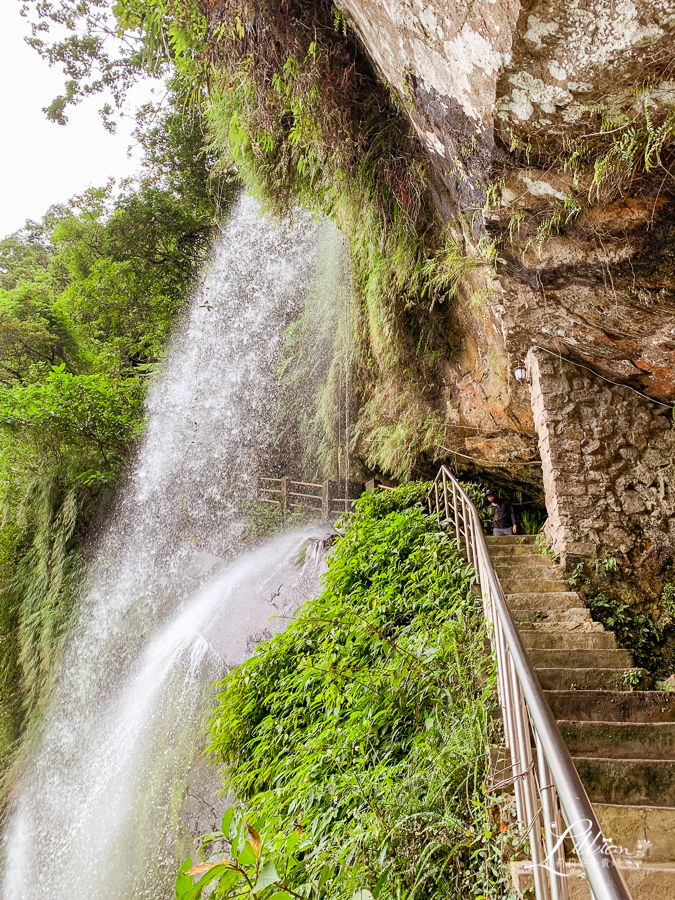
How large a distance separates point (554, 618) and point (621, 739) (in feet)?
4.35

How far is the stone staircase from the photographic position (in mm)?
1840

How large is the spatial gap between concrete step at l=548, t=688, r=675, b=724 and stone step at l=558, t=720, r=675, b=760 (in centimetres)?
27

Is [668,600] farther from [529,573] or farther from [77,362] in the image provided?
[77,362]

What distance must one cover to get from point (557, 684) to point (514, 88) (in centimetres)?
332

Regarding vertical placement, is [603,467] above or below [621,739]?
above

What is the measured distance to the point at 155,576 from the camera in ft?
31.5

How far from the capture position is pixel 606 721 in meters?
2.67

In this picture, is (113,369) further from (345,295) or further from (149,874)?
(149,874)

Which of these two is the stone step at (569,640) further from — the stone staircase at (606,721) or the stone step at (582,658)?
the stone step at (582,658)

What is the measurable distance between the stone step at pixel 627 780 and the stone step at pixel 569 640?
4.25 ft

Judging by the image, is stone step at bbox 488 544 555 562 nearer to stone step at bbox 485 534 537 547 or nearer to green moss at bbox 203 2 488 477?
stone step at bbox 485 534 537 547

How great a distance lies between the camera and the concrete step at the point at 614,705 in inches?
109

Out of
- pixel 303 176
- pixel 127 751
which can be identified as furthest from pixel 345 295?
pixel 127 751

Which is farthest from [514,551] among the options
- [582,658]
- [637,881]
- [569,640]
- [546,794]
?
[546,794]
